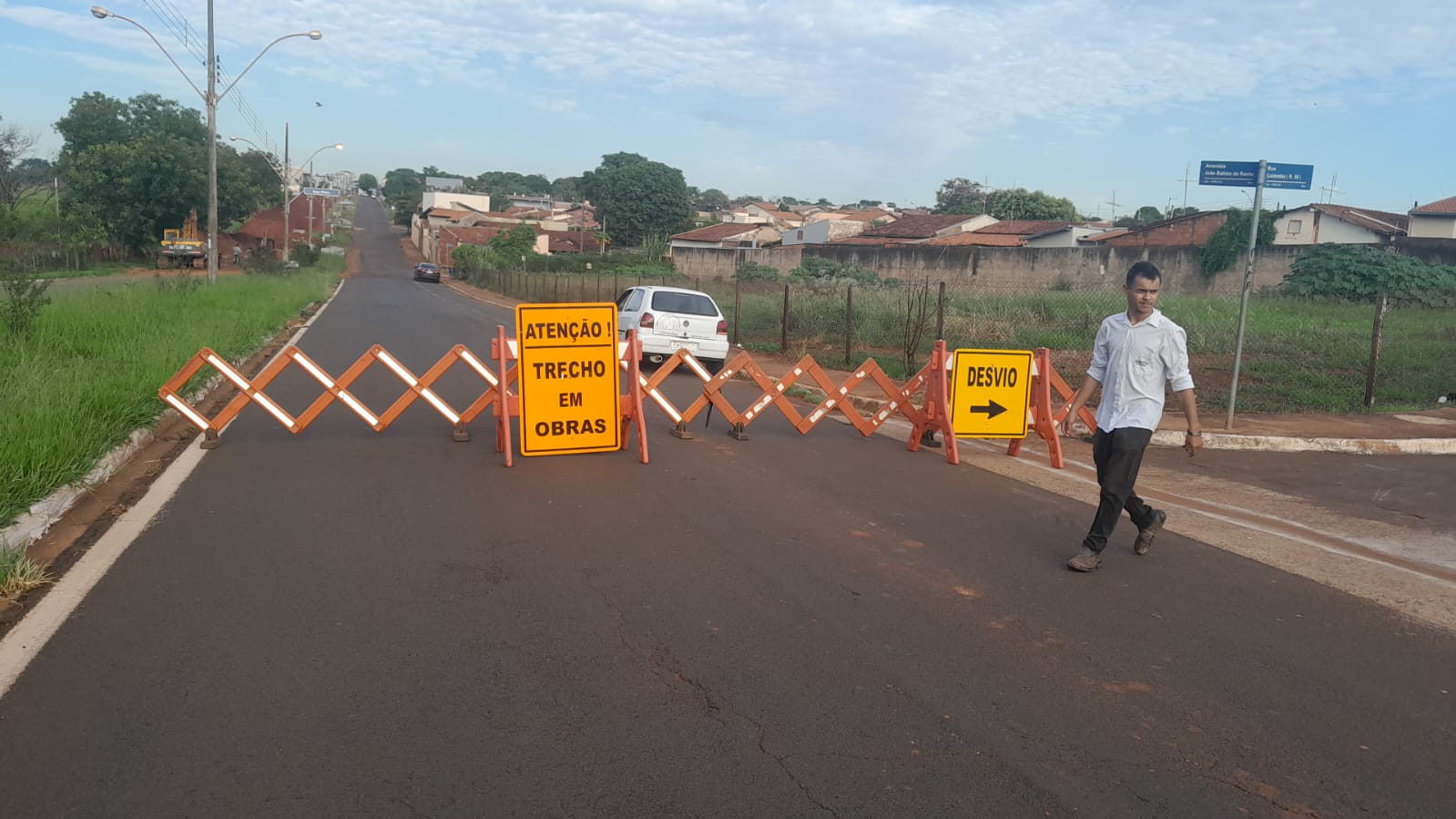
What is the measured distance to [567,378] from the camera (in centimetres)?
962

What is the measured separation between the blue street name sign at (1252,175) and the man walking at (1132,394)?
6516 mm

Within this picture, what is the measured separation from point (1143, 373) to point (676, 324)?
12.1m

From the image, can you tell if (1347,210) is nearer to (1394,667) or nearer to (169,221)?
(1394,667)

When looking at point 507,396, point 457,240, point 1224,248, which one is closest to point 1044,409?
point 507,396

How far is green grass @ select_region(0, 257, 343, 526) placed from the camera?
7504 mm

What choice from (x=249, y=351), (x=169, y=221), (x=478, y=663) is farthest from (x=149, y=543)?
(x=169, y=221)

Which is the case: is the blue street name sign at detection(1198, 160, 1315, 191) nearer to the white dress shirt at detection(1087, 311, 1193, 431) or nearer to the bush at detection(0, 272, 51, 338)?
the white dress shirt at detection(1087, 311, 1193, 431)

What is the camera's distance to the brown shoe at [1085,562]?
6578 millimetres

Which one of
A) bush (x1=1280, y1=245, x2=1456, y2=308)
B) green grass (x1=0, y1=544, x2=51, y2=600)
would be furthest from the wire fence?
green grass (x1=0, y1=544, x2=51, y2=600)

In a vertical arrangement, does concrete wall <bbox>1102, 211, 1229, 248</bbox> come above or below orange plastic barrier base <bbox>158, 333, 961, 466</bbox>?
above

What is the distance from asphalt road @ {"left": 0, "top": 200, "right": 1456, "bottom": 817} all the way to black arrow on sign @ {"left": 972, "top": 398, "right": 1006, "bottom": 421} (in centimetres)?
278

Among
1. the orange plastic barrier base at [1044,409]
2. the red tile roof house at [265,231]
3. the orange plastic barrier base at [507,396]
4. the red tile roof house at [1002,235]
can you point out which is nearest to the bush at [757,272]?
the red tile roof house at [1002,235]

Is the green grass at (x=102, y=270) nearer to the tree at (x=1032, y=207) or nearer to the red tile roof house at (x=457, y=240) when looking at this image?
the red tile roof house at (x=457, y=240)

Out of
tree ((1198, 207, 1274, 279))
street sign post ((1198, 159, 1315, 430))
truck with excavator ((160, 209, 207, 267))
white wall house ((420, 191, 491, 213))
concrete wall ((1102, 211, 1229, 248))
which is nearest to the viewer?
street sign post ((1198, 159, 1315, 430))
